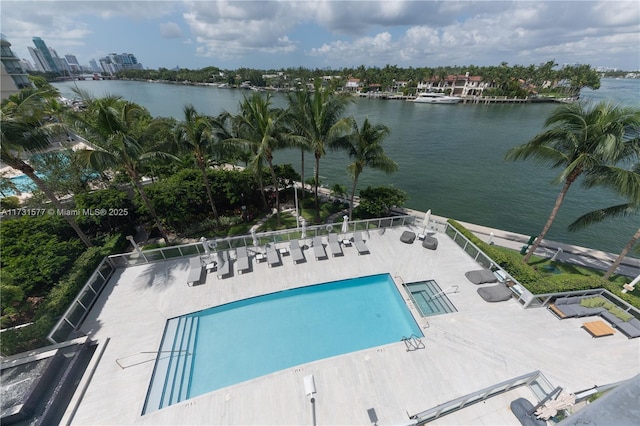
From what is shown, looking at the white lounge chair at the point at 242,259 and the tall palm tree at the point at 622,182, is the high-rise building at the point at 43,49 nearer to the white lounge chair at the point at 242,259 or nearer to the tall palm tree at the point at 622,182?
the white lounge chair at the point at 242,259

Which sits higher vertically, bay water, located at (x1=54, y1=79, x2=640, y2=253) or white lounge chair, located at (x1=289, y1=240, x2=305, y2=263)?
white lounge chair, located at (x1=289, y1=240, x2=305, y2=263)

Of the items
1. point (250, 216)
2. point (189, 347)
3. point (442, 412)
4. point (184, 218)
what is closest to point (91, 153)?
point (184, 218)

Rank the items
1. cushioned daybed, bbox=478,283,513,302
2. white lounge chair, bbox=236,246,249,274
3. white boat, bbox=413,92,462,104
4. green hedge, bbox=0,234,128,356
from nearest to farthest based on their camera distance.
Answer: green hedge, bbox=0,234,128,356, cushioned daybed, bbox=478,283,513,302, white lounge chair, bbox=236,246,249,274, white boat, bbox=413,92,462,104

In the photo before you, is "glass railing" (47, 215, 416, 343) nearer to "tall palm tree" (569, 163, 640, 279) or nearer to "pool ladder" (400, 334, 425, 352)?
"pool ladder" (400, 334, 425, 352)

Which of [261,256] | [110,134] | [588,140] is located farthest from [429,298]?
[110,134]

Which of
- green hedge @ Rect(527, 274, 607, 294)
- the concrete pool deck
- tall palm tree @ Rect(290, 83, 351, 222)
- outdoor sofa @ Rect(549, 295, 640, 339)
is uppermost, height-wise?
tall palm tree @ Rect(290, 83, 351, 222)

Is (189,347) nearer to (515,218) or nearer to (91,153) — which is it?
(91,153)

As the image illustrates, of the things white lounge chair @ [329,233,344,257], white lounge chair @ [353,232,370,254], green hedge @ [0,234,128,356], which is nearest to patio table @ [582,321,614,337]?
white lounge chair @ [353,232,370,254]

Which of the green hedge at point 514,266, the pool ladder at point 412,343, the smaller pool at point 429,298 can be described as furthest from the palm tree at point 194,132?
the green hedge at point 514,266
